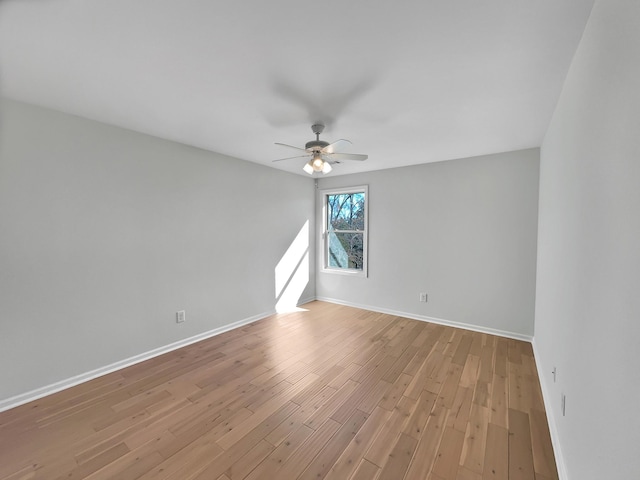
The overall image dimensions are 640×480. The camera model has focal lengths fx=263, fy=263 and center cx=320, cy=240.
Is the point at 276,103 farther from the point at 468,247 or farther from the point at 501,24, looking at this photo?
the point at 468,247

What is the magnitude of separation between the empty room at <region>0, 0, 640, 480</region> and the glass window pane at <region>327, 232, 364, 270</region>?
1.07m

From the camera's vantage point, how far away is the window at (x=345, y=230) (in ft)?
15.4

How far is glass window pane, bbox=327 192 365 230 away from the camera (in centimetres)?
475

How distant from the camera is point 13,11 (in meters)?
1.25

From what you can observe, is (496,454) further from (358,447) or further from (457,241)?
(457,241)

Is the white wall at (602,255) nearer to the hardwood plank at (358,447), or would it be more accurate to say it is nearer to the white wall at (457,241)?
the hardwood plank at (358,447)

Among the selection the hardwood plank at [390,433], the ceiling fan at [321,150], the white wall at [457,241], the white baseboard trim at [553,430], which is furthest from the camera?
the white wall at [457,241]

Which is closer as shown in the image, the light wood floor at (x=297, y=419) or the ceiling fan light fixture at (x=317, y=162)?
the light wood floor at (x=297, y=419)

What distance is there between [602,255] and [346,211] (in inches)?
158

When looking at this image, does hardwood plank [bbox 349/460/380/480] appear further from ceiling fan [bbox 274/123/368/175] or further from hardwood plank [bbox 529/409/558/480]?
ceiling fan [bbox 274/123/368/175]

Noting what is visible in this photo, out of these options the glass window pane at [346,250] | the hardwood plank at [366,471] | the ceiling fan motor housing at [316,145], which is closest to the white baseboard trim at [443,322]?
the glass window pane at [346,250]

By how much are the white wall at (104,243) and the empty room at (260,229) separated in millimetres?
19

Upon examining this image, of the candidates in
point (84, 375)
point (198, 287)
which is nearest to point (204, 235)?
point (198, 287)

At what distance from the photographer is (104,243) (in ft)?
8.44
